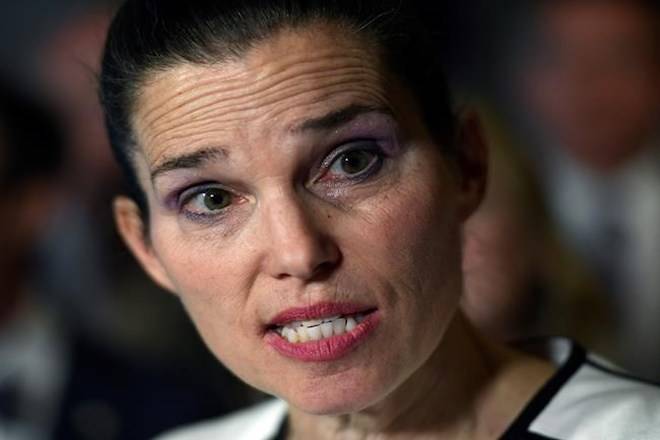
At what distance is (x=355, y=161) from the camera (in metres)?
1.15

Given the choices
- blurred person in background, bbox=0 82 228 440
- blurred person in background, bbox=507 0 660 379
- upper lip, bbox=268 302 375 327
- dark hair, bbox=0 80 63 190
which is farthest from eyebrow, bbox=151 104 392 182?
blurred person in background, bbox=507 0 660 379

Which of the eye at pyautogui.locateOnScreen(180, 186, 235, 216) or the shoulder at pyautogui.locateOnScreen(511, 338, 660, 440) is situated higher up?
the eye at pyautogui.locateOnScreen(180, 186, 235, 216)

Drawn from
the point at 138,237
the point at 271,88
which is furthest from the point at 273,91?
the point at 138,237

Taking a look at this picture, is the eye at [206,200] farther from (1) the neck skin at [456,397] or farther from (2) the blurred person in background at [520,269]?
(2) the blurred person in background at [520,269]

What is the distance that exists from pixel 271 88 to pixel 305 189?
0.10 m

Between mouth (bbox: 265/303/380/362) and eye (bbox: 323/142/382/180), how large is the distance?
0.44 feet

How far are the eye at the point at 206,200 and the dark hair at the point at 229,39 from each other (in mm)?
106

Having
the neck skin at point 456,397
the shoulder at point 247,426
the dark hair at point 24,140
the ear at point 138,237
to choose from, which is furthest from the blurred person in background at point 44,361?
the neck skin at point 456,397

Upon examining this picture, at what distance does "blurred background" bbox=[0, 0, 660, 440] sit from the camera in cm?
209

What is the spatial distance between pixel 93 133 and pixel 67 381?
3.27 ft

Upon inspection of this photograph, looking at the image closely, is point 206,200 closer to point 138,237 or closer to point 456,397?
point 138,237

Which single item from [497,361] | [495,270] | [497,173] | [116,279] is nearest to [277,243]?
[497,361]

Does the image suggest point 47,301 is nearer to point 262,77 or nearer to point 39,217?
point 39,217

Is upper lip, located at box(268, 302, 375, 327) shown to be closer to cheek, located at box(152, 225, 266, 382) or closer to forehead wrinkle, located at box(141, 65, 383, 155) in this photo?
cheek, located at box(152, 225, 266, 382)
